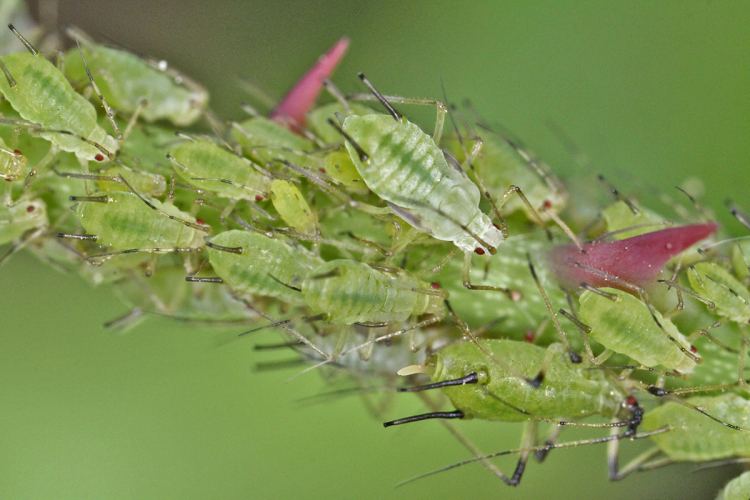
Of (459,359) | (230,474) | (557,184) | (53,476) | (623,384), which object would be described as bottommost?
(53,476)

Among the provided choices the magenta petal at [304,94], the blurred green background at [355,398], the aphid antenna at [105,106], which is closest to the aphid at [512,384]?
the magenta petal at [304,94]

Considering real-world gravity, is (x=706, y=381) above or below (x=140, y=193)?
above

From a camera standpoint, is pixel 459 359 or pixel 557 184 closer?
pixel 459 359

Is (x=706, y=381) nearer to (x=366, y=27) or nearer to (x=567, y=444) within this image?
(x=567, y=444)

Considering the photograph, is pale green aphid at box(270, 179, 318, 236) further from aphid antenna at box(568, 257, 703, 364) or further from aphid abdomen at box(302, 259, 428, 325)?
aphid antenna at box(568, 257, 703, 364)

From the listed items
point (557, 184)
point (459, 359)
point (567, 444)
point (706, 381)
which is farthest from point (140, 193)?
point (706, 381)

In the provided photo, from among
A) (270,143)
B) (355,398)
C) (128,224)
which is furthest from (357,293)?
(355,398)

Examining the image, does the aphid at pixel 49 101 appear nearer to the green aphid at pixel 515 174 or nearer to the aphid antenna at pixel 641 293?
the green aphid at pixel 515 174

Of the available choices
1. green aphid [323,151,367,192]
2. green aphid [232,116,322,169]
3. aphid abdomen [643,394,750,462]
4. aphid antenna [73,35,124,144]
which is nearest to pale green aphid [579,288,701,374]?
aphid abdomen [643,394,750,462]
